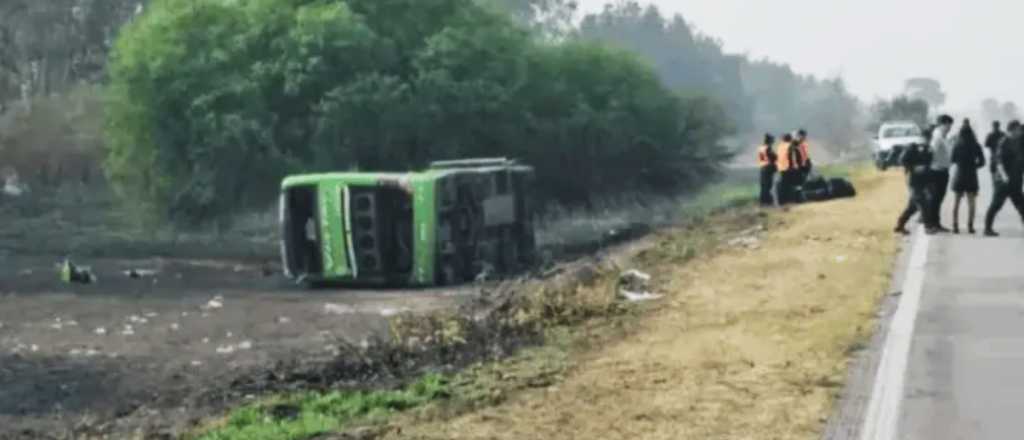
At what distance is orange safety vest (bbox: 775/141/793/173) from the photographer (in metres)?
39.6

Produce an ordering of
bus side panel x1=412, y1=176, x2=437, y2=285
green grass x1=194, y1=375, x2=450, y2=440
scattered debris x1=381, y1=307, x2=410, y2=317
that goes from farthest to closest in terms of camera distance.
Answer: bus side panel x1=412, y1=176, x2=437, y2=285 < scattered debris x1=381, y1=307, x2=410, y2=317 < green grass x1=194, y1=375, x2=450, y2=440

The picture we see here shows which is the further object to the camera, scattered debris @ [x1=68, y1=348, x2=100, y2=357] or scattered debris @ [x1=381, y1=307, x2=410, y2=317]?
scattered debris @ [x1=381, y1=307, x2=410, y2=317]

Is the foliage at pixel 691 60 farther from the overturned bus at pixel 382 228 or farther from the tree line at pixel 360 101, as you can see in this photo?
the overturned bus at pixel 382 228

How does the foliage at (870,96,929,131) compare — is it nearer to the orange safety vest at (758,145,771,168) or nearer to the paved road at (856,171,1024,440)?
the orange safety vest at (758,145,771,168)

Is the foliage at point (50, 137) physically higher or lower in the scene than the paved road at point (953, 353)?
higher

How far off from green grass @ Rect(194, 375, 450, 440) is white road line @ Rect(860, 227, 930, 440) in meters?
3.13

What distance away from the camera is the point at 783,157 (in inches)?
1593

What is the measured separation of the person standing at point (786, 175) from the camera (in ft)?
133

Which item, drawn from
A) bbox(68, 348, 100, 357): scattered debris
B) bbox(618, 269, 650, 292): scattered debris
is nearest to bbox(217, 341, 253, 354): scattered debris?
bbox(68, 348, 100, 357): scattered debris

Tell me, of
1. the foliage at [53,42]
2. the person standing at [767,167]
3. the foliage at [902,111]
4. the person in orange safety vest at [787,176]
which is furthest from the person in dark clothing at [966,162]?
the foliage at [902,111]

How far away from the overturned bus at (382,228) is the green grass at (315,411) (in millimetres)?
15239

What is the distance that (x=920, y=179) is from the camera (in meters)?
26.7

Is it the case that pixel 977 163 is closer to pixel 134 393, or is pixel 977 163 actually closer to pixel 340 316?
pixel 340 316

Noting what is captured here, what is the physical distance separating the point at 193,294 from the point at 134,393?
13559 millimetres
